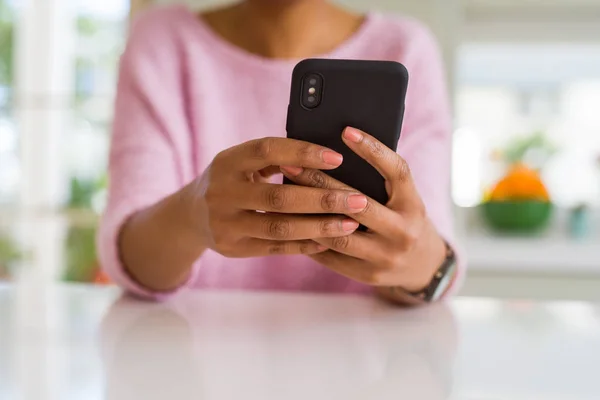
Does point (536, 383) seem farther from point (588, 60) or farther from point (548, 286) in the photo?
point (588, 60)

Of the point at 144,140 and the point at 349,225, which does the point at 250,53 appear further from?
the point at 349,225

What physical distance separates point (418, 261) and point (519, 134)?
4.28 feet

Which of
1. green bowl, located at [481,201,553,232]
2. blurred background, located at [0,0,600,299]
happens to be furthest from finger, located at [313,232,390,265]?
green bowl, located at [481,201,553,232]

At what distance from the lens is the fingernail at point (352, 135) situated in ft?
1.56

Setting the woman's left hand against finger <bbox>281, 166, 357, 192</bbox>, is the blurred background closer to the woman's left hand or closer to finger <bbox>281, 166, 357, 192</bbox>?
the woman's left hand

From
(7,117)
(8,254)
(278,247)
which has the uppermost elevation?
(278,247)

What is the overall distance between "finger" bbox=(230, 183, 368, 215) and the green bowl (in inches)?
48.5

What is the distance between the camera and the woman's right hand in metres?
0.48

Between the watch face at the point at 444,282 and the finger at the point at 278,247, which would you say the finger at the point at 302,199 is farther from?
the watch face at the point at 444,282

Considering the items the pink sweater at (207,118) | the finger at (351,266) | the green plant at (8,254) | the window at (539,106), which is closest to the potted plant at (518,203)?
the window at (539,106)

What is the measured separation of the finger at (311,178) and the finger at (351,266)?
0.42ft

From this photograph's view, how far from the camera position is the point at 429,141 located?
77 cm

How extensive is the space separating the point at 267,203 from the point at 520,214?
127 centimetres

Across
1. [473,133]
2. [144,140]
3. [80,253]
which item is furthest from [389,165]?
[80,253]
